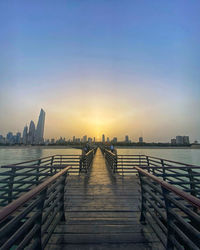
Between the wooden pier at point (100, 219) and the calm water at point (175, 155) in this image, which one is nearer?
the wooden pier at point (100, 219)

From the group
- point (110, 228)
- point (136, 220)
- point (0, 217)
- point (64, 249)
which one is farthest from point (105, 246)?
point (0, 217)

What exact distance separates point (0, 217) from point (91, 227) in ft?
6.79

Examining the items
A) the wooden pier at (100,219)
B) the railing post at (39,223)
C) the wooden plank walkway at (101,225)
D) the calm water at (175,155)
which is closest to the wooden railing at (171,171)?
the wooden pier at (100,219)

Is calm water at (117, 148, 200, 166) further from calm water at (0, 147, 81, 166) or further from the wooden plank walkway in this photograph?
the wooden plank walkway

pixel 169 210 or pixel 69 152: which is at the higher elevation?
pixel 169 210

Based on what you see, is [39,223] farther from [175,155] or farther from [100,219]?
[175,155]

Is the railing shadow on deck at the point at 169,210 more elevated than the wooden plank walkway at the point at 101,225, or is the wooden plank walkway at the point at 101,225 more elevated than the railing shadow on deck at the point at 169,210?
the railing shadow on deck at the point at 169,210

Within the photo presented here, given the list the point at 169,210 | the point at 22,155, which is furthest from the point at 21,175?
the point at 22,155

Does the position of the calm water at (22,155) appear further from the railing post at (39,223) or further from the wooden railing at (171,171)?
the railing post at (39,223)

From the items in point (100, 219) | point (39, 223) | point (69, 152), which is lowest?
point (69, 152)

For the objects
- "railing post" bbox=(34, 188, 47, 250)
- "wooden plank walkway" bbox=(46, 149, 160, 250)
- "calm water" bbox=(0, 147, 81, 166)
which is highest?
"railing post" bbox=(34, 188, 47, 250)

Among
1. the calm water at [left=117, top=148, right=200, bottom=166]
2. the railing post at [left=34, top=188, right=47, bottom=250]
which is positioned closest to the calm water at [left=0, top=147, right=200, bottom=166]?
the calm water at [left=117, top=148, right=200, bottom=166]

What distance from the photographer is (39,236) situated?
159 cm

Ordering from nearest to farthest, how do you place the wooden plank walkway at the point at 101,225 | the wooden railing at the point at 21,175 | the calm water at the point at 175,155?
the wooden plank walkway at the point at 101,225 < the wooden railing at the point at 21,175 < the calm water at the point at 175,155
